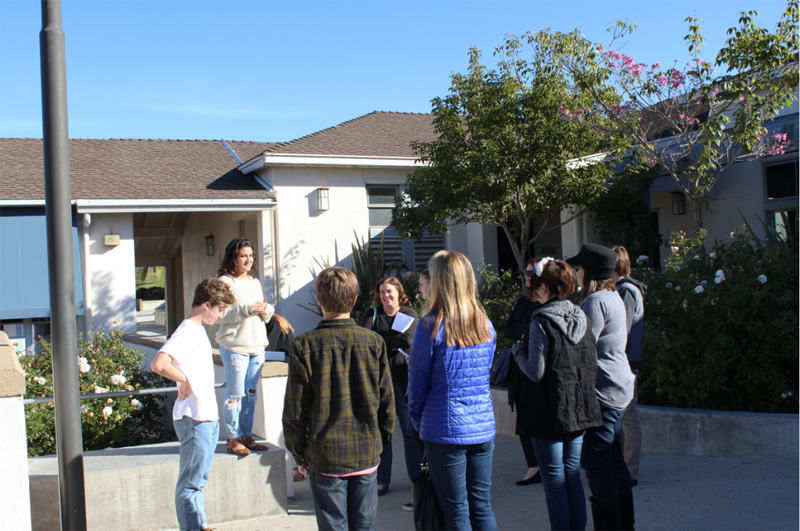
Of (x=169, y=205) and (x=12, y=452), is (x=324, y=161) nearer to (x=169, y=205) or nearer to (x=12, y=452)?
(x=169, y=205)

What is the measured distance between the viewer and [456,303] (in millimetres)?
3305

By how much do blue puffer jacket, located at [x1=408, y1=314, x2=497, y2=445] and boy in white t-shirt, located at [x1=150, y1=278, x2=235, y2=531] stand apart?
1.31 metres

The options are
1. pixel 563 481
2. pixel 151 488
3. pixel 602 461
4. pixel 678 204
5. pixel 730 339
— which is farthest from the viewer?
pixel 678 204

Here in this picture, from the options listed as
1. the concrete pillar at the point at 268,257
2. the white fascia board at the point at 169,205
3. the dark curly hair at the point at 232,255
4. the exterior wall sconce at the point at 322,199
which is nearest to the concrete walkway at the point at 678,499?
the dark curly hair at the point at 232,255

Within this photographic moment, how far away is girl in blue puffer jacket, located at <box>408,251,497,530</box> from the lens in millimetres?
3215

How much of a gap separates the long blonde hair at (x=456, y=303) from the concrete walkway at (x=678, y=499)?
1652mm

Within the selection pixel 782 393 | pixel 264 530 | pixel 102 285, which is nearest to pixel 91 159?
pixel 102 285

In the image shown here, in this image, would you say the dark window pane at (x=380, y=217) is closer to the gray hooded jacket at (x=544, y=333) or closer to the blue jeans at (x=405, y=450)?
the blue jeans at (x=405, y=450)

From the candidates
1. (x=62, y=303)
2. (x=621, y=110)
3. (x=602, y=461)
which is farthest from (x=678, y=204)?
(x=62, y=303)

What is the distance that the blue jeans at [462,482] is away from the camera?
321cm

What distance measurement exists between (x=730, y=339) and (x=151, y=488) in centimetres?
491

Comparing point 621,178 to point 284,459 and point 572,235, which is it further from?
point 284,459

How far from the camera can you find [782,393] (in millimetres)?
5629

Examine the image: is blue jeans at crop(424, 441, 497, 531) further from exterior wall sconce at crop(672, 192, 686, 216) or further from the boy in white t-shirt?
exterior wall sconce at crop(672, 192, 686, 216)
